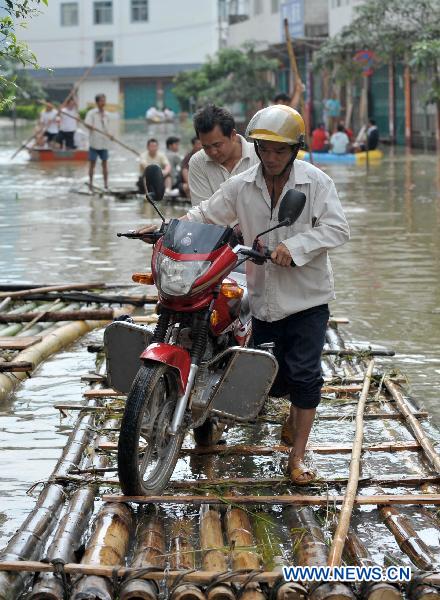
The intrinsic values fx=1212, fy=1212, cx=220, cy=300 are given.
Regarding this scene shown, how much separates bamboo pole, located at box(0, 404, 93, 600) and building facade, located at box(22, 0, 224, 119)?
214 ft

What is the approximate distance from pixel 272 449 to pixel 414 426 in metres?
0.69

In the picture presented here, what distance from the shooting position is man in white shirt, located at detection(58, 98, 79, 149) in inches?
1136

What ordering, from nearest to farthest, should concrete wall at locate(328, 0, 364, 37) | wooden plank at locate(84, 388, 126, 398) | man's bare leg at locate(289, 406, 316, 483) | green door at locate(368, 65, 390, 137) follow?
man's bare leg at locate(289, 406, 316, 483) < wooden plank at locate(84, 388, 126, 398) < concrete wall at locate(328, 0, 364, 37) < green door at locate(368, 65, 390, 137)

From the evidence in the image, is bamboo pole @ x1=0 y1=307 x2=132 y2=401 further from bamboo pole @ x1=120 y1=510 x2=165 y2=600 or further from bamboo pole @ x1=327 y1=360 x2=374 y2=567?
bamboo pole @ x1=120 y1=510 x2=165 y2=600

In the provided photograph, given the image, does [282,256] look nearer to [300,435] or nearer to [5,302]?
[300,435]

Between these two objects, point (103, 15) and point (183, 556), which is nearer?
point (183, 556)

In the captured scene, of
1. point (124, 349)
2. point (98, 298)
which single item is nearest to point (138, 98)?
point (98, 298)

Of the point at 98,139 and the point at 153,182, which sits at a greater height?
the point at 98,139

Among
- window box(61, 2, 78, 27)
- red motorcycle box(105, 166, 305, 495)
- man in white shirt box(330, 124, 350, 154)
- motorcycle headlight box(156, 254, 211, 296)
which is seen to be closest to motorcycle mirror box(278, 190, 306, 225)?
red motorcycle box(105, 166, 305, 495)

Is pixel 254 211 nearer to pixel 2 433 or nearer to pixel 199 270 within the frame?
pixel 199 270

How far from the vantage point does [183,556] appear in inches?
167

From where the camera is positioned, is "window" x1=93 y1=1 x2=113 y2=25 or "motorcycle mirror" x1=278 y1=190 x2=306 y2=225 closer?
"motorcycle mirror" x1=278 y1=190 x2=306 y2=225

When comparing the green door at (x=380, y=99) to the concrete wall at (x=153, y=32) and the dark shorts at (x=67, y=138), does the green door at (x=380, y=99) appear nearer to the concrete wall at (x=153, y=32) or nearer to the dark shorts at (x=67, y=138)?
the dark shorts at (x=67, y=138)

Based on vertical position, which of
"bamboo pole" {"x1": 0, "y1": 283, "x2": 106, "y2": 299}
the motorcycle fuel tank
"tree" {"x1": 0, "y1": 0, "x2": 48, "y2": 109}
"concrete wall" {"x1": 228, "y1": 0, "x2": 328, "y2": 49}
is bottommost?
"bamboo pole" {"x1": 0, "y1": 283, "x2": 106, "y2": 299}
